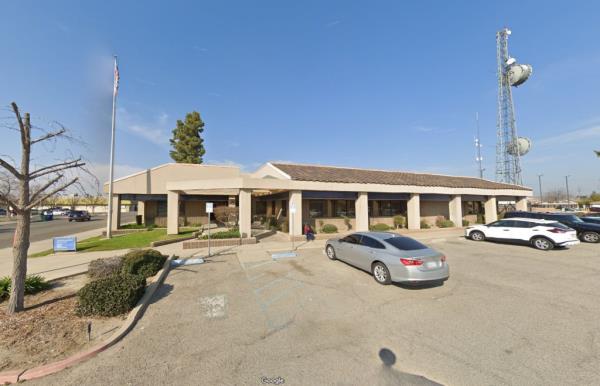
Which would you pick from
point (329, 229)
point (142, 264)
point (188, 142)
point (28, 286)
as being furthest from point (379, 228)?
point (188, 142)

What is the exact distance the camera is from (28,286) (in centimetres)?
707

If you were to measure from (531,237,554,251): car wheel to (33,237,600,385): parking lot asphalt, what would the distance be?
176 inches

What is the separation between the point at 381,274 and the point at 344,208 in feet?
44.5

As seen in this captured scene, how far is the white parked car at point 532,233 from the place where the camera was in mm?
12594

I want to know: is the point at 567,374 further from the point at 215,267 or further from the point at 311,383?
the point at 215,267

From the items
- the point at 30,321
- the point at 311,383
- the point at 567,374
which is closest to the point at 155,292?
the point at 30,321

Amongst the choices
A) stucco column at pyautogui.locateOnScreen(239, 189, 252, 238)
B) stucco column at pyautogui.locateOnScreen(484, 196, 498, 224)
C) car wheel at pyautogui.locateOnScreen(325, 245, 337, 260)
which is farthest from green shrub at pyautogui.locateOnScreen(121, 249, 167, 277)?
stucco column at pyautogui.locateOnScreen(484, 196, 498, 224)

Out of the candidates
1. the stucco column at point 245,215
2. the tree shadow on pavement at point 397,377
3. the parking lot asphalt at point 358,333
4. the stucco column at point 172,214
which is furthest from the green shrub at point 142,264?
the stucco column at point 172,214

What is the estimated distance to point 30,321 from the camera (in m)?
5.33

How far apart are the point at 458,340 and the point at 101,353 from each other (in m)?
6.61

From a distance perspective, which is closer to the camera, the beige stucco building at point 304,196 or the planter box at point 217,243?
the planter box at point 217,243

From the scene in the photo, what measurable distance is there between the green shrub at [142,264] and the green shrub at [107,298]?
2.33 m

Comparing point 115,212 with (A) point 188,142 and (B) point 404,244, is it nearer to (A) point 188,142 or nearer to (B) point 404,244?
(A) point 188,142

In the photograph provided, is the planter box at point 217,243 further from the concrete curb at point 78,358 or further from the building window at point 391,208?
the building window at point 391,208
